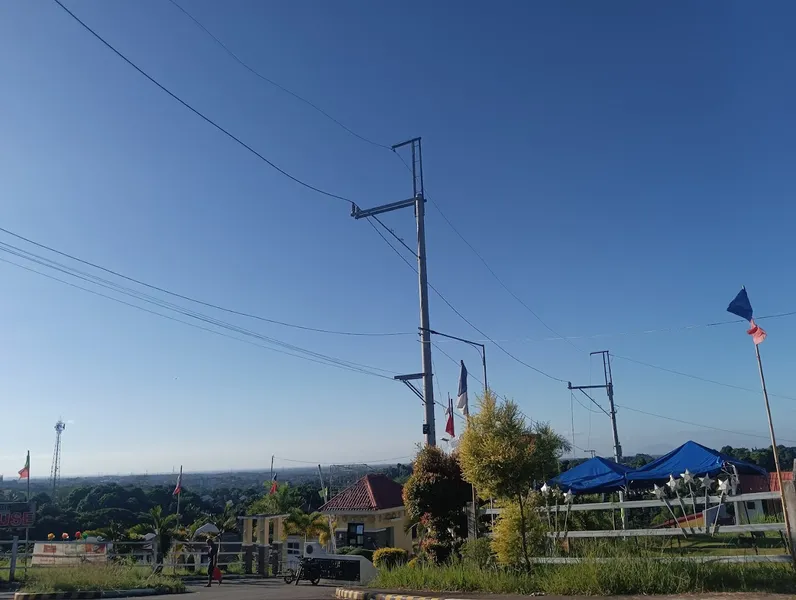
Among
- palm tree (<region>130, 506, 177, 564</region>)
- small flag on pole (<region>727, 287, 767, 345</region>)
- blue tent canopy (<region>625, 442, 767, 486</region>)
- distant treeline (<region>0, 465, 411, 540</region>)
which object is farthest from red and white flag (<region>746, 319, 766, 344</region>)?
distant treeline (<region>0, 465, 411, 540</region>)

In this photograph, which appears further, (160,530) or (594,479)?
(160,530)

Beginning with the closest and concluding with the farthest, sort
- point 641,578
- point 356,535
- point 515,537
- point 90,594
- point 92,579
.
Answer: point 641,578 < point 515,537 < point 90,594 < point 92,579 < point 356,535

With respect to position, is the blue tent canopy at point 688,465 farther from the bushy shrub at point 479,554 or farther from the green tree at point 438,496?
the bushy shrub at point 479,554

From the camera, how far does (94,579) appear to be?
1825 centimetres

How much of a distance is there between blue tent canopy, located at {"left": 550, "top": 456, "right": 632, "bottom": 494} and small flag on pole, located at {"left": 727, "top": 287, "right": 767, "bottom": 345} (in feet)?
40.4

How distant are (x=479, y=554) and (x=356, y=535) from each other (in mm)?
19483

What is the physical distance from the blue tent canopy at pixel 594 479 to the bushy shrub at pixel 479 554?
30.1ft

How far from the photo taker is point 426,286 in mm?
22312

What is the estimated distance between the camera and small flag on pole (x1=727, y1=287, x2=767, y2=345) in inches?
484

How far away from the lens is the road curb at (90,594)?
1614 centimetres

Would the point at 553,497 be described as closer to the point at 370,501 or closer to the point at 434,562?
the point at 434,562

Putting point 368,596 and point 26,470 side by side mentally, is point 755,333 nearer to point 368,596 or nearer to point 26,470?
point 368,596

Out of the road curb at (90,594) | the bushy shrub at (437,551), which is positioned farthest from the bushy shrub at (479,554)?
the road curb at (90,594)

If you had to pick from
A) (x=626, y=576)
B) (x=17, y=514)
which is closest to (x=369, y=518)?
(x=17, y=514)
